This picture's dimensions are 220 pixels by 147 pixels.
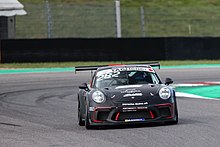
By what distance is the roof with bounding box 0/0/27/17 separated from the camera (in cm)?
3450

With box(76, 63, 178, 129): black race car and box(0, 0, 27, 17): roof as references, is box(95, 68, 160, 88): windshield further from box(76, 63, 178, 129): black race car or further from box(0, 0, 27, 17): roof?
box(0, 0, 27, 17): roof

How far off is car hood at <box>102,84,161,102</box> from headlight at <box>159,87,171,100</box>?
8cm

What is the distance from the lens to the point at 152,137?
9875 millimetres

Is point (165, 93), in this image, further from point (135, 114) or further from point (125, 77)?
point (125, 77)

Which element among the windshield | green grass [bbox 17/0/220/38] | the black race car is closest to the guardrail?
green grass [bbox 17/0/220/38]

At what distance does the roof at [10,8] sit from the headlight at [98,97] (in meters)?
23.3

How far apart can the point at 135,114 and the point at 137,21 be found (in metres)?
40.8

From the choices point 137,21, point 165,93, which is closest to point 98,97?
point 165,93

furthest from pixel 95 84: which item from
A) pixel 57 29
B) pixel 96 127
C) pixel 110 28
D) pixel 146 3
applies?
pixel 146 3

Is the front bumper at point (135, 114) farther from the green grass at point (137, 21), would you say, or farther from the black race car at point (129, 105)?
the green grass at point (137, 21)

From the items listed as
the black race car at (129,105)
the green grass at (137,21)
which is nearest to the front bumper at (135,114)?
the black race car at (129,105)

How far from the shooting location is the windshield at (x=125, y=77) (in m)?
12.1

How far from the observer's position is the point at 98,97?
11.3 m

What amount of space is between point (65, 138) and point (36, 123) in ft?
8.02
